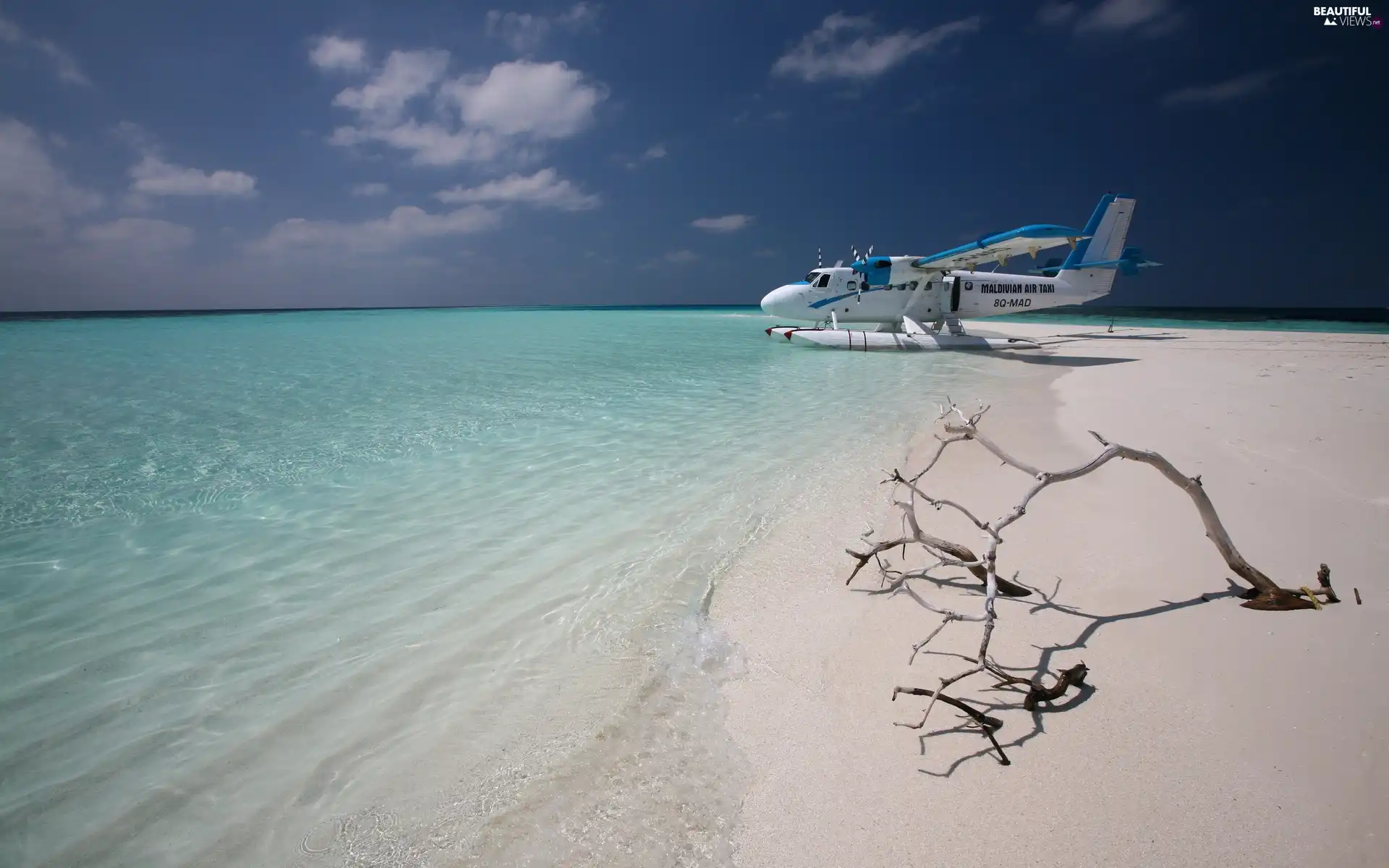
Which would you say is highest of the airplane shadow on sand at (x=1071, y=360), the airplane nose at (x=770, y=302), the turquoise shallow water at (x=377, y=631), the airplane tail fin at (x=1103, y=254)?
the airplane tail fin at (x=1103, y=254)

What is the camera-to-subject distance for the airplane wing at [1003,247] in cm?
1280

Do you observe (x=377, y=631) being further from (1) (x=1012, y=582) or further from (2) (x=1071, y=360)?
(2) (x=1071, y=360)

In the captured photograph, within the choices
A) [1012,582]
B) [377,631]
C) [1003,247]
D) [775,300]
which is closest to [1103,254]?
[1003,247]

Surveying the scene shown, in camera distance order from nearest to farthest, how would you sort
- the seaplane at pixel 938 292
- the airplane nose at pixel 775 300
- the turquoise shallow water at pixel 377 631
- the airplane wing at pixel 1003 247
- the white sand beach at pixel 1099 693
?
the white sand beach at pixel 1099 693
the turquoise shallow water at pixel 377 631
the airplane wing at pixel 1003 247
the seaplane at pixel 938 292
the airplane nose at pixel 775 300

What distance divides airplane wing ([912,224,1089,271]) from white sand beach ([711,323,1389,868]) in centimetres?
1010

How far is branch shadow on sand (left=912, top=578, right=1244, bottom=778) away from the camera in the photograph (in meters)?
1.85

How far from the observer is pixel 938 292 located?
1819cm

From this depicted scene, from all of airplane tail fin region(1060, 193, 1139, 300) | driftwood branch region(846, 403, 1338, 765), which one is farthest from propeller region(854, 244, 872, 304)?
driftwood branch region(846, 403, 1338, 765)

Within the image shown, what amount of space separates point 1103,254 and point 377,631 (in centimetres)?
2551

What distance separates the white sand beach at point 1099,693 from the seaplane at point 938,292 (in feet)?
43.1

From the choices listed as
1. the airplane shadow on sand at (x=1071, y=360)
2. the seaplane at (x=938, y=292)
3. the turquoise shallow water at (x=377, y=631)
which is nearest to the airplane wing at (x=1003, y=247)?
the seaplane at (x=938, y=292)

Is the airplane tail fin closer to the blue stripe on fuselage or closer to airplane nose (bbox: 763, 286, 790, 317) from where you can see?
the blue stripe on fuselage

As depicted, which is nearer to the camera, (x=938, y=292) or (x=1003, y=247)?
(x=1003, y=247)

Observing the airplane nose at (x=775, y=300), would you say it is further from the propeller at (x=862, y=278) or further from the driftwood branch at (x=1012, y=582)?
the driftwood branch at (x=1012, y=582)
